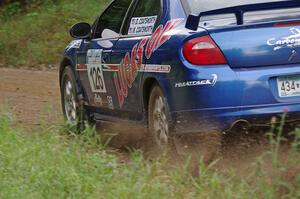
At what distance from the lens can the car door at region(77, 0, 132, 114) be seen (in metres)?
8.04

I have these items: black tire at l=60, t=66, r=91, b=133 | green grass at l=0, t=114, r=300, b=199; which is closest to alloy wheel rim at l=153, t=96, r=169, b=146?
green grass at l=0, t=114, r=300, b=199

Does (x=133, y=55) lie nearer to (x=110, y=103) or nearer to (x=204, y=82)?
(x=110, y=103)

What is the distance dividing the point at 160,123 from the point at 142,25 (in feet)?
3.42

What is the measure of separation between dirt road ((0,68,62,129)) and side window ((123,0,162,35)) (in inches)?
47.4

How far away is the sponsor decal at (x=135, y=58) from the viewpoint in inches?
263

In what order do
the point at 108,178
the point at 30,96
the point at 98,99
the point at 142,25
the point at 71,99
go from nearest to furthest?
the point at 108,178
the point at 142,25
the point at 98,99
the point at 71,99
the point at 30,96

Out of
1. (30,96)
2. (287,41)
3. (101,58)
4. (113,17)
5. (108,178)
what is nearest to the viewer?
(108,178)

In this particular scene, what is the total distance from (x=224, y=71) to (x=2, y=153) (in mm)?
1757

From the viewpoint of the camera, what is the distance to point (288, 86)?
6.02 m

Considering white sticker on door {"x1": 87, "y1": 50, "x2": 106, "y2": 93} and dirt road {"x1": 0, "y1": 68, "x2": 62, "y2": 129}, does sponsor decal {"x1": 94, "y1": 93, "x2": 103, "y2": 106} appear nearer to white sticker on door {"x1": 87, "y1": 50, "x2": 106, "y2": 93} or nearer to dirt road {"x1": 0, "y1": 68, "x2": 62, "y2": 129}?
white sticker on door {"x1": 87, "y1": 50, "x2": 106, "y2": 93}

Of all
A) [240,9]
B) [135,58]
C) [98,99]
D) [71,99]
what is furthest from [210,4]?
[71,99]

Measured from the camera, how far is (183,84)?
6.19 metres

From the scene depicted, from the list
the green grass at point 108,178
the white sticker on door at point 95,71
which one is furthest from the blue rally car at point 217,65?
the white sticker on door at point 95,71

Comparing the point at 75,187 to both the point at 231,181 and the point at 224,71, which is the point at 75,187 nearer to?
the point at 231,181
